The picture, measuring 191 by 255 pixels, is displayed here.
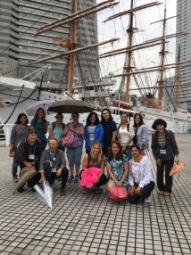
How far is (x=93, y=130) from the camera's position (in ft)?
20.1

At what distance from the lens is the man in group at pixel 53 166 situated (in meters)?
5.24

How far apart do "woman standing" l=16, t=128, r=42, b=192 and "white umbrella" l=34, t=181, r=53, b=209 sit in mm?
306

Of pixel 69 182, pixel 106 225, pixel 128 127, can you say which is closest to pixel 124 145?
pixel 128 127

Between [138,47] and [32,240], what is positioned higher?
[138,47]

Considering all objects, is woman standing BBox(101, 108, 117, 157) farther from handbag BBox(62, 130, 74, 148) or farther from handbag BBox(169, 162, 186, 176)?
handbag BBox(169, 162, 186, 176)

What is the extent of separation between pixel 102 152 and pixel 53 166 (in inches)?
40.0

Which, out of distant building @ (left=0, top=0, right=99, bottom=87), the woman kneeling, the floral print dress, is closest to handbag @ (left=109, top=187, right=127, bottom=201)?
the woman kneeling

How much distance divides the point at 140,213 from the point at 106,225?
75 centimetres

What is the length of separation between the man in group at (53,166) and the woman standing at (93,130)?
91cm

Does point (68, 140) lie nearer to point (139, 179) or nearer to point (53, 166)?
point (53, 166)

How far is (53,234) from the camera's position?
3.54 metres

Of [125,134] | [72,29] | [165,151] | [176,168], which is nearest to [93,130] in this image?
[125,134]

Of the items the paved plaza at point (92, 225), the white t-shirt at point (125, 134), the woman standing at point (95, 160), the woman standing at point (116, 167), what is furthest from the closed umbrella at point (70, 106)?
the paved plaza at point (92, 225)

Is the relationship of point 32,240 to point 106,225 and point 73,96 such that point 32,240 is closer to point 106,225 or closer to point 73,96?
point 106,225
